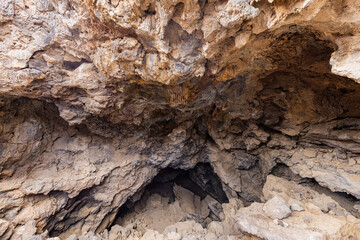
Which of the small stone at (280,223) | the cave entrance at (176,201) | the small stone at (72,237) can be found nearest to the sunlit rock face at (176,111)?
the small stone at (280,223)

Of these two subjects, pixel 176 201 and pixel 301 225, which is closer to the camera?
pixel 301 225

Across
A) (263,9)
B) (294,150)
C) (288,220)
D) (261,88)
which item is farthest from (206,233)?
(263,9)

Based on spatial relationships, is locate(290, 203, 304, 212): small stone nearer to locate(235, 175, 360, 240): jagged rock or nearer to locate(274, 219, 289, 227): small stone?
locate(235, 175, 360, 240): jagged rock

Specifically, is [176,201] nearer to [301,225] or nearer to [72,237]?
[72,237]

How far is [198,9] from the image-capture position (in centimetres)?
244

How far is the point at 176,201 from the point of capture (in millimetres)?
7613

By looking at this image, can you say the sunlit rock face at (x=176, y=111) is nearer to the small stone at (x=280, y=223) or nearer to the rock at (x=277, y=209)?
the small stone at (x=280, y=223)

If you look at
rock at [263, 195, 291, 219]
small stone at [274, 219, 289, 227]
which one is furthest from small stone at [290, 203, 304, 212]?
small stone at [274, 219, 289, 227]

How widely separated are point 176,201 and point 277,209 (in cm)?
517

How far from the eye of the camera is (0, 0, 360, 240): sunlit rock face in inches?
100

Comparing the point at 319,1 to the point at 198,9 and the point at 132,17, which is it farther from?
the point at 132,17

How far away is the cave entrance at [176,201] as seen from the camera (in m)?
6.65

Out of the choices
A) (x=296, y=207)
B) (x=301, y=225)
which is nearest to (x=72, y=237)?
(x=301, y=225)

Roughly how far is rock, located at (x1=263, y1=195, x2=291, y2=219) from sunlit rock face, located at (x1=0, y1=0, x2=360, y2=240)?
0.13m
